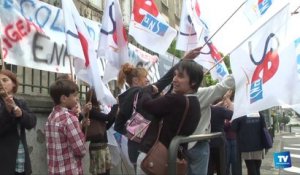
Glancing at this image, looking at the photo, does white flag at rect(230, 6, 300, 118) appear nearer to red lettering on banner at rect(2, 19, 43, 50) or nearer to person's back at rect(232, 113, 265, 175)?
red lettering on banner at rect(2, 19, 43, 50)

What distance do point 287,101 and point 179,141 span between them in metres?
2.11

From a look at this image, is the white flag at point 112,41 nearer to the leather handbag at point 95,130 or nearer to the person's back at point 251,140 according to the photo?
the leather handbag at point 95,130

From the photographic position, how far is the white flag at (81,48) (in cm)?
537

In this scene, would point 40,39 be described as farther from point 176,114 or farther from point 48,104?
point 176,114

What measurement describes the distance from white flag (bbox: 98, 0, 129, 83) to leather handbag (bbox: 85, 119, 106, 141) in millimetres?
589

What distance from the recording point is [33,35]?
18.2 feet

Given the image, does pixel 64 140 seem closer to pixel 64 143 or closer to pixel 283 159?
pixel 64 143

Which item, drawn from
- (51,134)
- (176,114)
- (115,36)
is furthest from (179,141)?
(115,36)

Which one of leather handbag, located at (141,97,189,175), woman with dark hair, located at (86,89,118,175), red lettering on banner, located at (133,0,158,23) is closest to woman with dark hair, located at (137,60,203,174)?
leather handbag, located at (141,97,189,175)

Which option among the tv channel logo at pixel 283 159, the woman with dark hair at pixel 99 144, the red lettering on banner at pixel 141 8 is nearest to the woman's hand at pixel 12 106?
the woman with dark hair at pixel 99 144

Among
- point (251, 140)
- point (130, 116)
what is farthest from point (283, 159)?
point (130, 116)

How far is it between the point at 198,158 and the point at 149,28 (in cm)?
313

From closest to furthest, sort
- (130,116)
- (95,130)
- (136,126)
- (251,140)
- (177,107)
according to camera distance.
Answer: (177,107), (136,126), (130,116), (95,130), (251,140)

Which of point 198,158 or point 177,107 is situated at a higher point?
point 177,107
